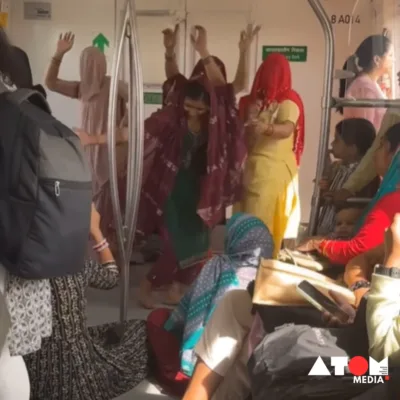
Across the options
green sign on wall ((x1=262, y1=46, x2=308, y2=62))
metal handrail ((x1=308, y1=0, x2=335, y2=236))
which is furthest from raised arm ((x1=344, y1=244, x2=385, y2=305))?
green sign on wall ((x1=262, y1=46, x2=308, y2=62))

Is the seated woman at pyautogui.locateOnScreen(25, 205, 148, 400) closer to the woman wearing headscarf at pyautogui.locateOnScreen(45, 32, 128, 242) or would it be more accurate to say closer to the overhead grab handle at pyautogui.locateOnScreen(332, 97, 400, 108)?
the woman wearing headscarf at pyautogui.locateOnScreen(45, 32, 128, 242)

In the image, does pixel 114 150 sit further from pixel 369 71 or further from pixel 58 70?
pixel 369 71

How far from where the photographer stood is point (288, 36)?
2.53 m

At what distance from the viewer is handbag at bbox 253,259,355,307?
1534 mm

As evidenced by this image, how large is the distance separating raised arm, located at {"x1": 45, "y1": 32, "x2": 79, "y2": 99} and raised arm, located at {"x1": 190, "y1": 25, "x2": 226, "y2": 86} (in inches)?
21.2

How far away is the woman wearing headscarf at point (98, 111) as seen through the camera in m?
2.55

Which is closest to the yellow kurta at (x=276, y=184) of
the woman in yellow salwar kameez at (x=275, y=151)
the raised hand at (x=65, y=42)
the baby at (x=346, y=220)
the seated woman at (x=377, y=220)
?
the woman in yellow salwar kameez at (x=275, y=151)

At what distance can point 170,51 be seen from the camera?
2658 millimetres

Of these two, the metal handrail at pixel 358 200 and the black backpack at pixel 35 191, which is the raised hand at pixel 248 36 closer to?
the metal handrail at pixel 358 200

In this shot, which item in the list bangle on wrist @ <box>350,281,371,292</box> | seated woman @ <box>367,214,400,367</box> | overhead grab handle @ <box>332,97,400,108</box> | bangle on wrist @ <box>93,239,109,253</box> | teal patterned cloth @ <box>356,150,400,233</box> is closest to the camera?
seated woman @ <box>367,214,400,367</box>

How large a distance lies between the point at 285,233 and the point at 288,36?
0.82 metres

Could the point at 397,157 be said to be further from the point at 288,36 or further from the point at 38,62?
the point at 38,62

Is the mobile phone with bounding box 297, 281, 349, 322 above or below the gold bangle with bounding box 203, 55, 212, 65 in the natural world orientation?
below

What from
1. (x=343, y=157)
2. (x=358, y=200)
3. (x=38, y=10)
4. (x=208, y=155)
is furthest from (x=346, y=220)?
(x=38, y=10)
